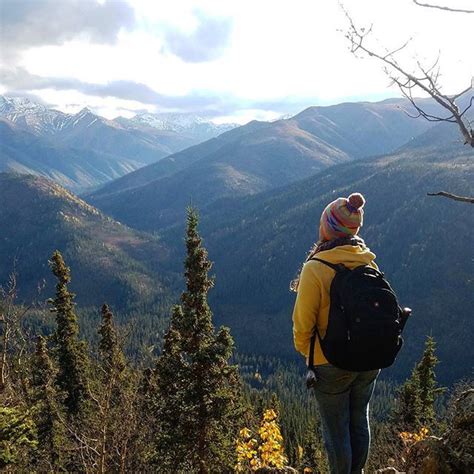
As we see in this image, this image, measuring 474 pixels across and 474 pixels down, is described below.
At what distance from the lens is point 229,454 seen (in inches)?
656

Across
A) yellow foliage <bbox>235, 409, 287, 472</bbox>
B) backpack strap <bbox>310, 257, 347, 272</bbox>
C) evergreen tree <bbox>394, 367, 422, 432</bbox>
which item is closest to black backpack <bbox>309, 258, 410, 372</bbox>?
backpack strap <bbox>310, 257, 347, 272</bbox>

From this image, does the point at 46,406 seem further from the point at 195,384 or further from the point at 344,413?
the point at 344,413

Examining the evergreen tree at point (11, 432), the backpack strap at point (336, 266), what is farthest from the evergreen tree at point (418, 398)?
the backpack strap at point (336, 266)

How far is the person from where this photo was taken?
4371mm

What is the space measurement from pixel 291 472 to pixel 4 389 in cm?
1181

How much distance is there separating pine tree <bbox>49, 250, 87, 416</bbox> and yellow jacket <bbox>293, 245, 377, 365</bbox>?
2471cm

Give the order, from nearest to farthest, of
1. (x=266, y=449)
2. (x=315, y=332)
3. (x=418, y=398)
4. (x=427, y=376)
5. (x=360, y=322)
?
(x=360, y=322), (x=315, y=332), (x=266, y=449), (x=418, y=398), (x=427, y=376)

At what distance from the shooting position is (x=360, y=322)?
418 centimetres

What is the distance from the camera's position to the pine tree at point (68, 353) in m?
27.0

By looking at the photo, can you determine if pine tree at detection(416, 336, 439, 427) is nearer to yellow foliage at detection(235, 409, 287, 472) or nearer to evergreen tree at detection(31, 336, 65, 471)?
evergreen tree at detection(31, 336, 65, 471)

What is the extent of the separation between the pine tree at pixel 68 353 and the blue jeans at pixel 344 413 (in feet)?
80.3

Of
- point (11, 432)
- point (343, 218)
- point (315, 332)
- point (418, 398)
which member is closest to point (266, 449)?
point (315, 332)

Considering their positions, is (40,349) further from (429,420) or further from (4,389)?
(429,420)

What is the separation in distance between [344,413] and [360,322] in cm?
126
